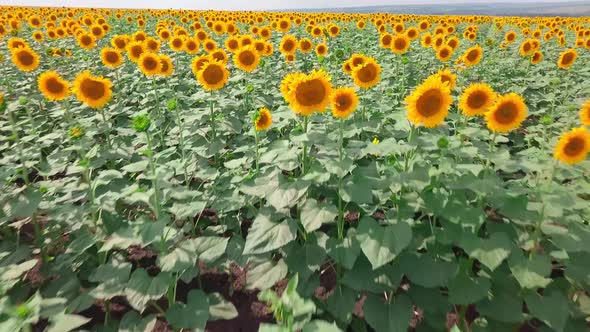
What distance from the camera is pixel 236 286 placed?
369 cm

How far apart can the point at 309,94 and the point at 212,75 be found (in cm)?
223

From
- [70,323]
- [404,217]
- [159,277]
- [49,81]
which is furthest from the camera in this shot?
[49,81]

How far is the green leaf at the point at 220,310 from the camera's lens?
2.87 meters

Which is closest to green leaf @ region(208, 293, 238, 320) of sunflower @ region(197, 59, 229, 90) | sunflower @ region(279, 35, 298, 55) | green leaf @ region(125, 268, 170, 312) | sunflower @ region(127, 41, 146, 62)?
green leaf @ region(125, 268, 170, 312)

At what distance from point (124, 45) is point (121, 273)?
5968 mm

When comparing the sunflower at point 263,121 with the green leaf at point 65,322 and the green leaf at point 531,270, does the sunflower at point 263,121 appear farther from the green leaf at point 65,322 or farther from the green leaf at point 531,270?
the green leaf at point 531,270

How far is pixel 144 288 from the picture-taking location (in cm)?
266

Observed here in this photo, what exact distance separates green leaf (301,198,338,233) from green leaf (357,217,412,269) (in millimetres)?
256

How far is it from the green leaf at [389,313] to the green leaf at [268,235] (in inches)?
32.6

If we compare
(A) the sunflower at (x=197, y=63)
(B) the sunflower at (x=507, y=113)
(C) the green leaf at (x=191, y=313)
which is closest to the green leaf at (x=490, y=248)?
(B) the sunflower at (x=507, y=113)

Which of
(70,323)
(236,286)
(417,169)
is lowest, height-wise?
(236,286)

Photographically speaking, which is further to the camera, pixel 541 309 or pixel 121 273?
pixel 121 273

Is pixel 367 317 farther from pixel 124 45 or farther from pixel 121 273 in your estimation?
pixel 124 45

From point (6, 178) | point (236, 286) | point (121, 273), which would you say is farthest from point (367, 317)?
point (6, 178)
